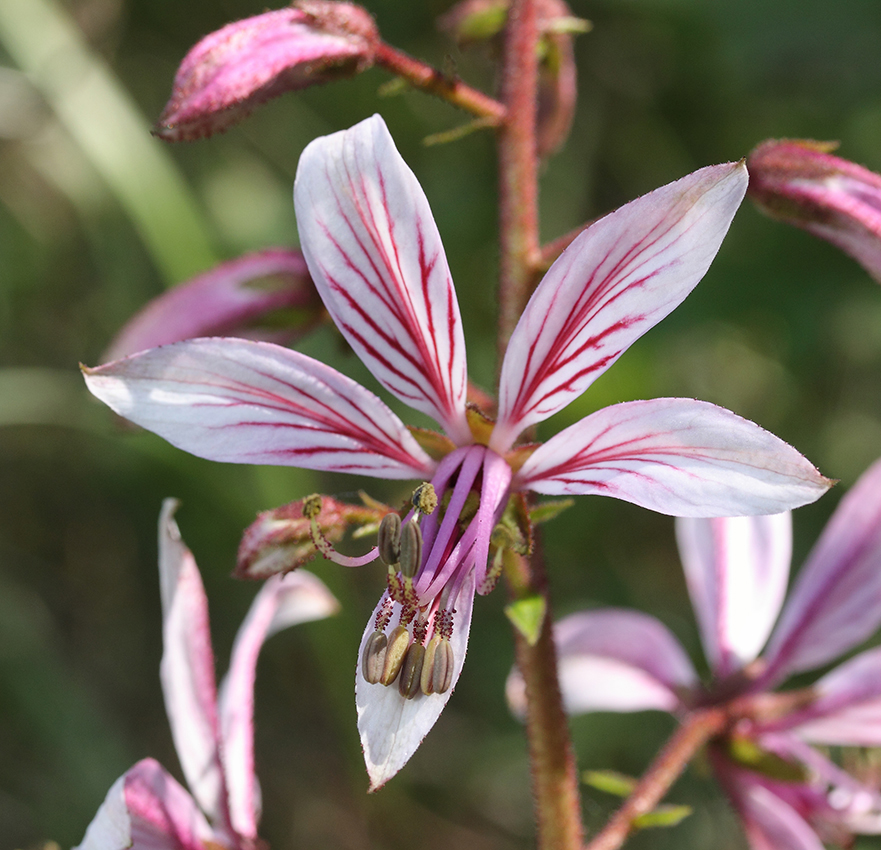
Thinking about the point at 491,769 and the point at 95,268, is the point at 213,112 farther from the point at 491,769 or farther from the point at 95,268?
the point at 95,268

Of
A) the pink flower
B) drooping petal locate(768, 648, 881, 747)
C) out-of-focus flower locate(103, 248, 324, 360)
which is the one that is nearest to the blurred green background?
drooping petal locate(768, 648, 881, 747)

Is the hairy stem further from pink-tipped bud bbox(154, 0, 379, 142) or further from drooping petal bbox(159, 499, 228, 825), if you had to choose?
pink-tipped bud bbox(154, 0, 379, 142)

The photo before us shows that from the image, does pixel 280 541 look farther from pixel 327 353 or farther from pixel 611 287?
pixel 327 353

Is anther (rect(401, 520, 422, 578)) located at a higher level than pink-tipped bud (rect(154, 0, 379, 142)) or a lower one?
lower

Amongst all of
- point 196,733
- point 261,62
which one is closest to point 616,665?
point 196,733

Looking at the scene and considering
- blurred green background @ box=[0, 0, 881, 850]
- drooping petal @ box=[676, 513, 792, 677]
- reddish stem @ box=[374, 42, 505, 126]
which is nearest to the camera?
reddish stem @ box=[374, 42, 505, 126]
